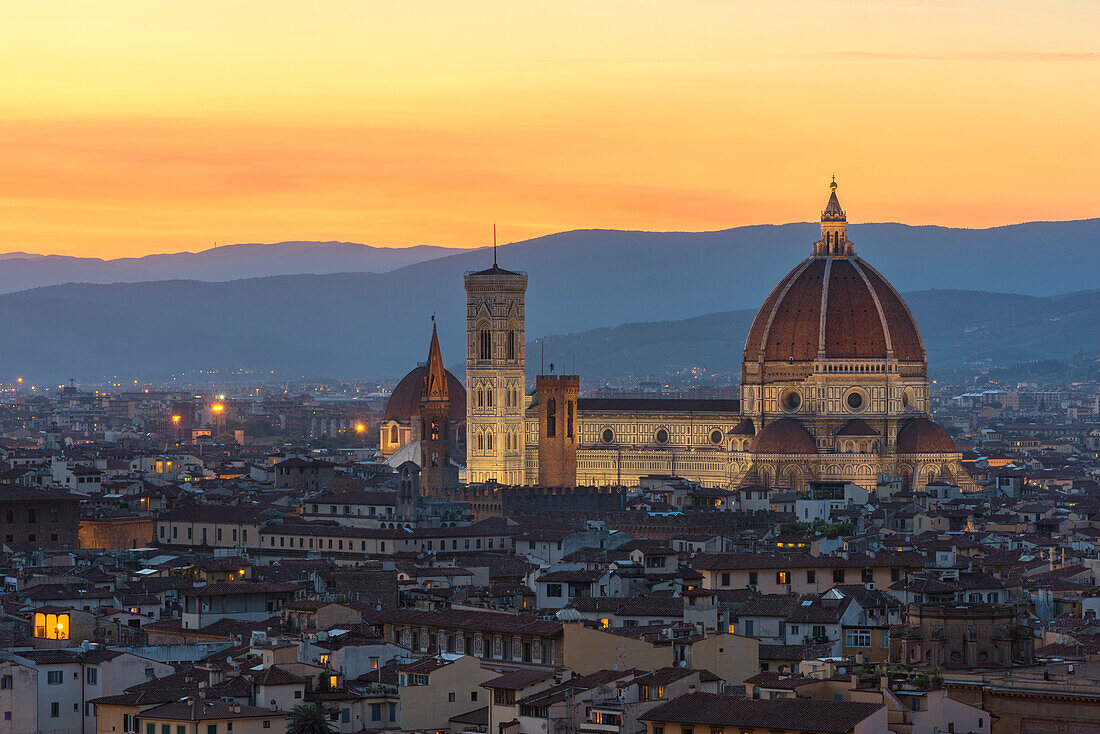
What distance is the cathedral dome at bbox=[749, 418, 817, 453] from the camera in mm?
146750

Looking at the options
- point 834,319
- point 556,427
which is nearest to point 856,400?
point 834,319

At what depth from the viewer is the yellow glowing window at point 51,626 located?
193 ft

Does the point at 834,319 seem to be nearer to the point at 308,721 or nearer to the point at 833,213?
the point at 833,213

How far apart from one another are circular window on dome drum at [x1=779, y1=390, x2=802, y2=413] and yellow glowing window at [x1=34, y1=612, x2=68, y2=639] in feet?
320

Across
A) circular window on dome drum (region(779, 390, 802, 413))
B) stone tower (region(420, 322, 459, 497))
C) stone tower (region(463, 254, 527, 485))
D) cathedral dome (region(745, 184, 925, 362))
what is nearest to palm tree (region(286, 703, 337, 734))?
stone tower (region(420, 322, 459, 497))

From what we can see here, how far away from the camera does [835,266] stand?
156 metres

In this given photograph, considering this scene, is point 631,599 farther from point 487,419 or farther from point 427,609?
point 487,419

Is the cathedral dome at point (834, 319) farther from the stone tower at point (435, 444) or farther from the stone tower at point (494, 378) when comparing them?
the stone tower at point (435, 444)

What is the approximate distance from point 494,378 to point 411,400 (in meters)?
25.9

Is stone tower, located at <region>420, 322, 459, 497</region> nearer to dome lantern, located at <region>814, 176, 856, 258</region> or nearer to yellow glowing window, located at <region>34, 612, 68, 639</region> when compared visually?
dome lantern, located at <region>814, 176, 856, 258</region>

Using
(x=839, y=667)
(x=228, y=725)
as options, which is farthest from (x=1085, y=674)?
(x=228, y=725)

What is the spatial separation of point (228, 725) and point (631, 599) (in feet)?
55.4

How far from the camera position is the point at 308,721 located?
45.2 metres

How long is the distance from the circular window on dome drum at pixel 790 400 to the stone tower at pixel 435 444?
21.2m
